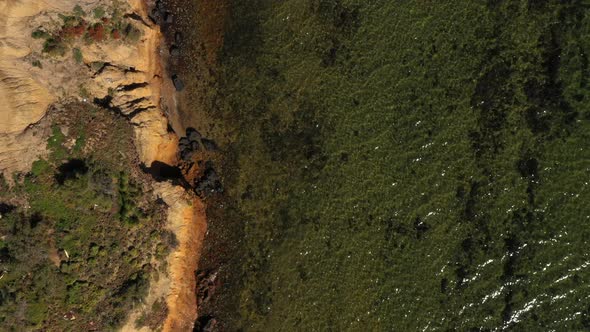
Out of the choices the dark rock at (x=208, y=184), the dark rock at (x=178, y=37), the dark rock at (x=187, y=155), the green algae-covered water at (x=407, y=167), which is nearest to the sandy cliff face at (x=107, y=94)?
the dark rock at (x=187, y=155)

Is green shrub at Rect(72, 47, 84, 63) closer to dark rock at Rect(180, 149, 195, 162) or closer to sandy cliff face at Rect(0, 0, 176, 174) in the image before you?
sandy cliff face at Rect(0, 0, 176, 174)

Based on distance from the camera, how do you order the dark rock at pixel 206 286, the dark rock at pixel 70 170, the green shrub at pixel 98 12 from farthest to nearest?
the dark rock at pixel 206 286 → the green shrub at pixel 98 12 → the dark rock at pixel 70 170

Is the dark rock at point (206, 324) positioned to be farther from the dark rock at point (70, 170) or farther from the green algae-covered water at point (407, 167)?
the dark rock at point (70, 170)

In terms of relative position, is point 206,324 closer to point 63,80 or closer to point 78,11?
point 63,80

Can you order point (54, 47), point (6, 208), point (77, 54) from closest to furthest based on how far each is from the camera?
1. point (6, 208)
2. point (54, 47)
3. point (77, 54)

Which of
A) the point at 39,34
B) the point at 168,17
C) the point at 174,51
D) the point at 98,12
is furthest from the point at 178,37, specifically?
the point at 39,34

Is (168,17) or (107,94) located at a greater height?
(168,17)

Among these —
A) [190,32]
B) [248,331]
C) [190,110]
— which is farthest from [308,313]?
[190,32]
